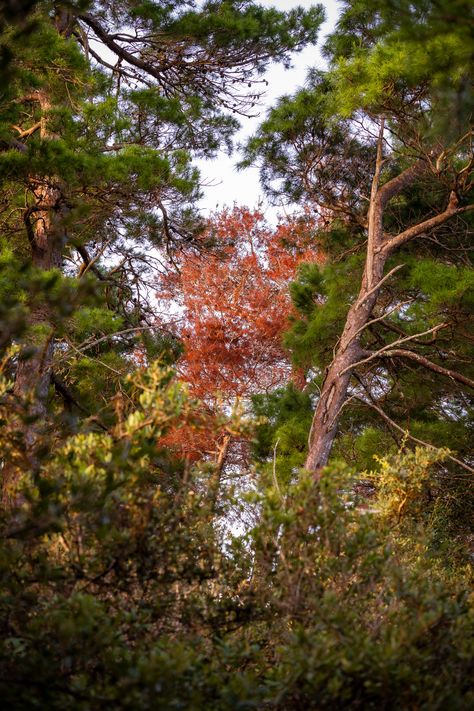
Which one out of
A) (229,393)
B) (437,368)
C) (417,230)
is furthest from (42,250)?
(229,393)

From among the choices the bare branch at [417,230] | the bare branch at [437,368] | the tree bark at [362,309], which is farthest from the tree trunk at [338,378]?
the bare branch at [437,368]

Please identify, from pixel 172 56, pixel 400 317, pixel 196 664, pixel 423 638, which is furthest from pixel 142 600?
pixel 172 56

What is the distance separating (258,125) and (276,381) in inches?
279

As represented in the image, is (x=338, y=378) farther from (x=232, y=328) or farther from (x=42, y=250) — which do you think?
(x=232, y=328)

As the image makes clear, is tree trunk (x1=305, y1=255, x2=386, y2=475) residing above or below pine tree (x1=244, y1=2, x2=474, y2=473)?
below

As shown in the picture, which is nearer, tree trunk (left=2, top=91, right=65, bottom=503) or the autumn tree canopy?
the autumn tree canopy

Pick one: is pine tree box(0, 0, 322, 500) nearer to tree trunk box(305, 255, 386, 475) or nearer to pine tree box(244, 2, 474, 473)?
A: pine tree box(244, 2, 474, 473)

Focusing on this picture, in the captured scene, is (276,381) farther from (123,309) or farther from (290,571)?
(290,571)

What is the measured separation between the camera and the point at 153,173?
7.62 m

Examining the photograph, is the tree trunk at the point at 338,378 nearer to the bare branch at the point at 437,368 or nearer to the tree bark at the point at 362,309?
the tree bark at the point at 362,309

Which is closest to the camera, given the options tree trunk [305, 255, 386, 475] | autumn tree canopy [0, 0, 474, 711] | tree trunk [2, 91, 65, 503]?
autumn tree canopy [0, 0, 474, 711]

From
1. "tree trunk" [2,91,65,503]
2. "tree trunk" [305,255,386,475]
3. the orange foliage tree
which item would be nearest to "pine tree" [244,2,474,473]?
"tree trunk" [305,255,386,475]

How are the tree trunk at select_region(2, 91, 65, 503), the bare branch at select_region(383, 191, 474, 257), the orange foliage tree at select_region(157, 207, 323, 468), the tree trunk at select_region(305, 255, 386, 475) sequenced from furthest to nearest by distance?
the orange foliage tree at select_region(157, 207, 323, 468) → the bare branch at select_region(383, 191, 474, 257) → the tree trunk at select_region(305, 255, 386, 475) → the tree trunk at select_region(2, 91, 65, 503)

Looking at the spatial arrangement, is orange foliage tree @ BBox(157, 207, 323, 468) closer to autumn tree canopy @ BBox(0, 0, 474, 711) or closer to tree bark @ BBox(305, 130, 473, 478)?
autumn tree canopy @ BBox(0, 0, 474, 711)
